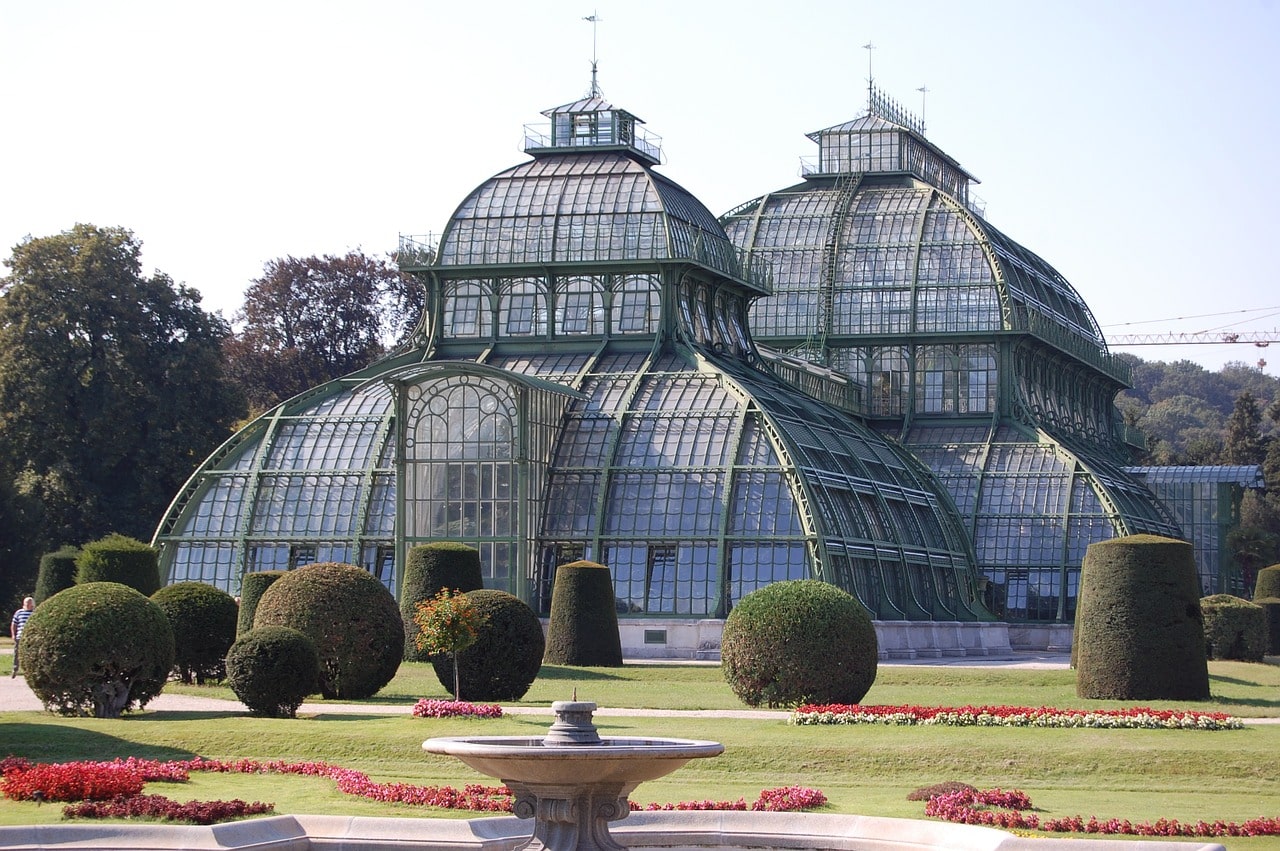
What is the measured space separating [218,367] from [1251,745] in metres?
51.8

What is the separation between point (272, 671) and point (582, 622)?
1487 centimetres

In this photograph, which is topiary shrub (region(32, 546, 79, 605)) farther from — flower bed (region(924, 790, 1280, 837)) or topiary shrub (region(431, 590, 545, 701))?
flower bed (region(924, 790, 1280, 837))

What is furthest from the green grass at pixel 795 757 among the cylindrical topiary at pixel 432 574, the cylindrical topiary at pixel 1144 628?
the cylindrical topiary at pixel 432 574

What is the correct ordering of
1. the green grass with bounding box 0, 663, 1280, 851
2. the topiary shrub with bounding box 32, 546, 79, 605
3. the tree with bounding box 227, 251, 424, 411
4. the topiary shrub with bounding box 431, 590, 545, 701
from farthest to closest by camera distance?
the tree with bounding box 227, 251, 424, 411
the topiary shrub with bounding box 32, 546, 79, 605
the topiary shrub with bounding box 431, 590, 545, 701
the green grass with bounding box 0, 663, 1280, 851

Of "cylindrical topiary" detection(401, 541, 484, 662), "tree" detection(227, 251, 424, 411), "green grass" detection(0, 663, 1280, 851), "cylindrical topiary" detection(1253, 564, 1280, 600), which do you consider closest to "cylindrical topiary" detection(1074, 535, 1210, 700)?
"green grass" detection(0, 663, 1280, 851)

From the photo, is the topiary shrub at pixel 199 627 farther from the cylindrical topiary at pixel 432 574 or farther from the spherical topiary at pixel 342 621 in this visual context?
the cylindrical topiary at pixel 432 574

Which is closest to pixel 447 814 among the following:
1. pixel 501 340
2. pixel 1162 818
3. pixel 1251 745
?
pixel 1162 818

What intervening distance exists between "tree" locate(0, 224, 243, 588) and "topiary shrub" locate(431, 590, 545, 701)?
3505 cm

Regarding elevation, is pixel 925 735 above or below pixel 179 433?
below

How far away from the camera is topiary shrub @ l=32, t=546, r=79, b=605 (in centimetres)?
5653

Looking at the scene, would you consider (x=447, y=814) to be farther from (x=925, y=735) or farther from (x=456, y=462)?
(x=456, y=462)

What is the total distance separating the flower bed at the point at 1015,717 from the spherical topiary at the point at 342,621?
9141mm

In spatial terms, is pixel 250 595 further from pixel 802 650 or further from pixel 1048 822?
pixel 1048 822

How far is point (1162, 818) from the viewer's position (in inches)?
981
